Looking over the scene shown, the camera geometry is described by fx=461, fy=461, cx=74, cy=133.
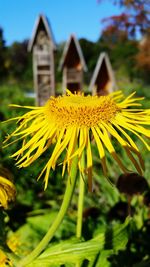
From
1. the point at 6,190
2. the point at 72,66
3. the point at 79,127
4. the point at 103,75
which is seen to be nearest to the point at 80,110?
the point at 79,127

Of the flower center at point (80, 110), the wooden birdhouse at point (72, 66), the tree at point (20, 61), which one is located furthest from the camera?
the tree at point (20, 61)

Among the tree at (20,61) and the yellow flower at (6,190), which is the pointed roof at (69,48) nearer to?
the yellow flower at (6,190)

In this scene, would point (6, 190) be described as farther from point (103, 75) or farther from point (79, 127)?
point (103, 75)

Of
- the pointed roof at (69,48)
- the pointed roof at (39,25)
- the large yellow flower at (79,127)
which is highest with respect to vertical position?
the pointed roof at (39,25)

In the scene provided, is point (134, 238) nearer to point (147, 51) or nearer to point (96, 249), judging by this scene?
point (96, 249)

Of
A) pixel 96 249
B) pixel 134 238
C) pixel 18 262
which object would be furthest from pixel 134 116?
pixel 134 238

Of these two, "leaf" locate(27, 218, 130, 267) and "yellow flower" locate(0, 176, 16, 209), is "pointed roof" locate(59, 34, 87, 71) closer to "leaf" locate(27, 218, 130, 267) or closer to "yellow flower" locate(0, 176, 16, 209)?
"leaf" locate(27, 218, 130, 267)

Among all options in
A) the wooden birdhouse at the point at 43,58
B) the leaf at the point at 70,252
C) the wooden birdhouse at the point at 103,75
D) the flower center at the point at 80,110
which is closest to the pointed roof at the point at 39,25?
the wooden birdhouse at the point at 43,58
